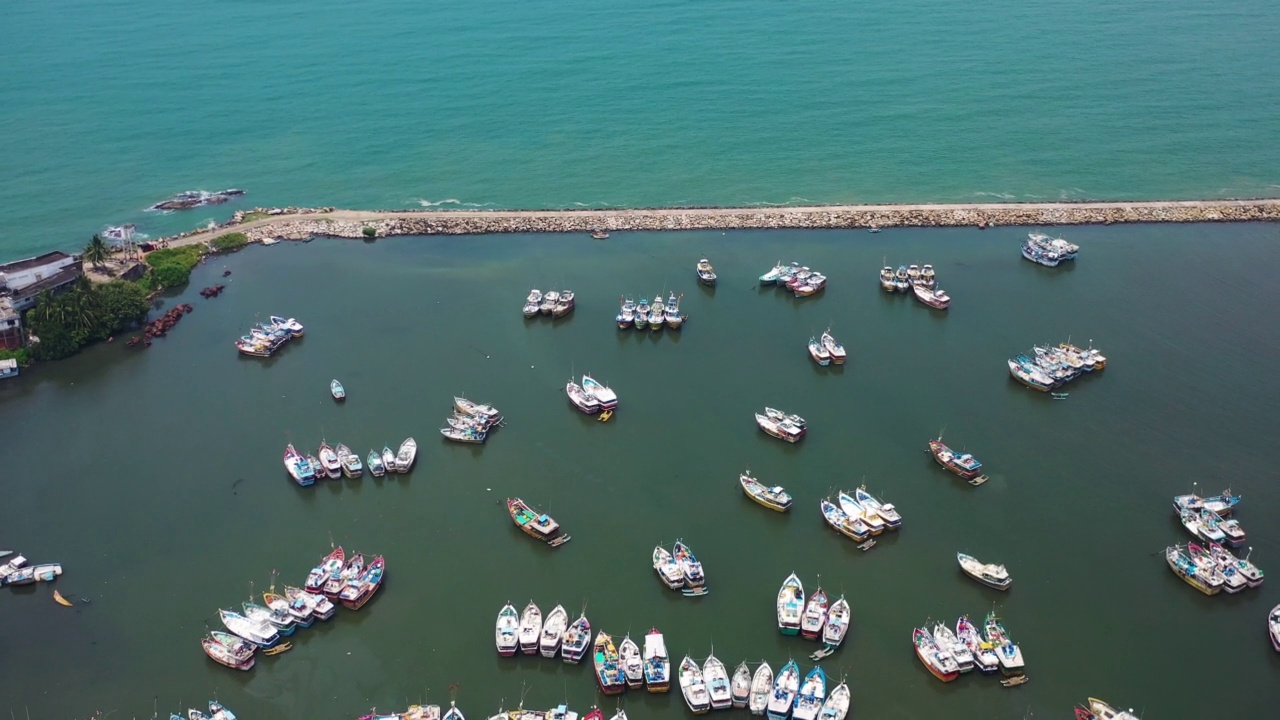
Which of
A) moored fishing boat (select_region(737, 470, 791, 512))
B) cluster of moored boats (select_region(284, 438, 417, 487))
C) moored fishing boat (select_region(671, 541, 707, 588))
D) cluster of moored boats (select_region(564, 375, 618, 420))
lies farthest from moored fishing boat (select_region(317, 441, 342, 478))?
moored fishing boat (select_region(737, 470, 791, 512))

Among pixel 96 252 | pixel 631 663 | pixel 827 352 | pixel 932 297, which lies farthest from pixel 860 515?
pixel 96 252

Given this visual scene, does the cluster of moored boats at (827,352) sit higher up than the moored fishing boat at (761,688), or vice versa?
the cluster of moored boats at (827,352)

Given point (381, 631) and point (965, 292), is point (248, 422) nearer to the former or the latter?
point (381, 631)

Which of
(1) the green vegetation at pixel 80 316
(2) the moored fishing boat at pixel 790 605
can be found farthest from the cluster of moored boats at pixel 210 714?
(1) the green vegetation at pixel 80 316

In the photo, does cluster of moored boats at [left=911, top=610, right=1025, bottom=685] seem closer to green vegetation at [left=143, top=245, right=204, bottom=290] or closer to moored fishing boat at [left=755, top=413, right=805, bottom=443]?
moored fishing boat at [left=755, top=413, right=805, bottom=443]

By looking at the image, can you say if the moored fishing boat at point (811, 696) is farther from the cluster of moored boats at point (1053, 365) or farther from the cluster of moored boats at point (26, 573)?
the cluster of moored boats at point (26, 573)
